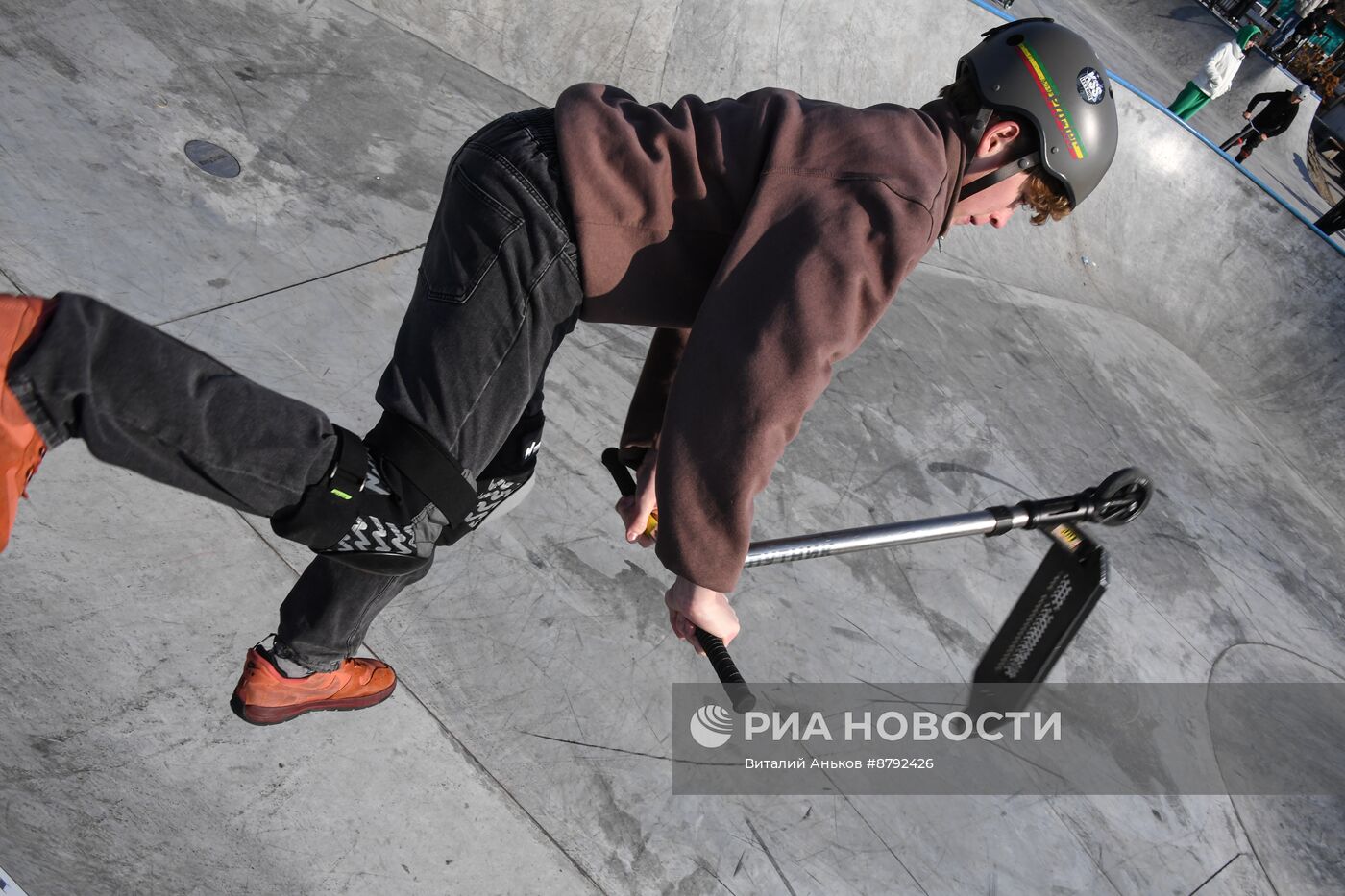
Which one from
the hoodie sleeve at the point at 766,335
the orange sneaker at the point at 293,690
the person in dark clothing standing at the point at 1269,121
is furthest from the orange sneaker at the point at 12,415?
the person in dark clothing standing at the point at 1269,121

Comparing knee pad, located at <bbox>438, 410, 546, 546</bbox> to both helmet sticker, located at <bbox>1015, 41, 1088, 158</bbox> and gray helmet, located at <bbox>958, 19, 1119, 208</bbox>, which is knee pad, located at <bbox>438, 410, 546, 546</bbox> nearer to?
gray helmet, located at <bbox>958, 19, 1119, 208</bbox>

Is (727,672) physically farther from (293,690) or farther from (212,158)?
(212,158)

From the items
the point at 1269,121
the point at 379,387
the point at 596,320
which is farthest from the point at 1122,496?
the point at 1269,121

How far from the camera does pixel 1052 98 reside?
2.25 meters

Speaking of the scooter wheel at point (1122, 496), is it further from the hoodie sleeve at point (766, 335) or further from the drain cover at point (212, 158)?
the drain cover at point (212, 158)

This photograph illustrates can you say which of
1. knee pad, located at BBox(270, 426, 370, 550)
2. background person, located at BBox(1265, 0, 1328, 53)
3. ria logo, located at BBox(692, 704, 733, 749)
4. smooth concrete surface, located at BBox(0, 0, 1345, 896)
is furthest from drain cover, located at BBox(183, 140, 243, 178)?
background person, located at BBox(1265, 0, 1328, 53)

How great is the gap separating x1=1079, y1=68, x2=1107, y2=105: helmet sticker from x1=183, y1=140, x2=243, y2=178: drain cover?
→ 12.0 ft

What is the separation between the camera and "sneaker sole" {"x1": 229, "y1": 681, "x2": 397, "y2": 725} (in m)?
2.38

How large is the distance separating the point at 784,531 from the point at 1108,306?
5.63m

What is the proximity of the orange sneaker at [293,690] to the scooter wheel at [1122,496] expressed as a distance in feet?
7.37

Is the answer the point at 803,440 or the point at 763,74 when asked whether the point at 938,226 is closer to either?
the point at 803,440

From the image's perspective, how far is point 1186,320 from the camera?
8.32 metres

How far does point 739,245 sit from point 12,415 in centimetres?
137

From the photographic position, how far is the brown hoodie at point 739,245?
71.7 inches
